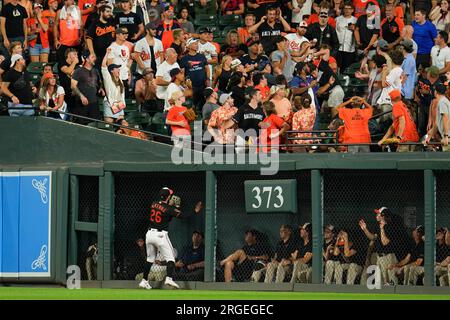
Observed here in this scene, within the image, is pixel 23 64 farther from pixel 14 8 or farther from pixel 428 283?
pixel 428 283

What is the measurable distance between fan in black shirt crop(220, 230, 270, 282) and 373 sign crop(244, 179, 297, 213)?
463mm

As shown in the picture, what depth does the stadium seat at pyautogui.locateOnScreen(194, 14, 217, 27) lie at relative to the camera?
88.6 feet

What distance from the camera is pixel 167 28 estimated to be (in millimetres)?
25328

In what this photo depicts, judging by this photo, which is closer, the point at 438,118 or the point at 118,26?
the point at 438,118

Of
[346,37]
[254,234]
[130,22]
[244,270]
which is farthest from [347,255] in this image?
[130,22]

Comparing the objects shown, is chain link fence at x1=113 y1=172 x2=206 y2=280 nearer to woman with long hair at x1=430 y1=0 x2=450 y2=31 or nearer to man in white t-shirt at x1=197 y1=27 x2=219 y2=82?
man in white t-shirt at x1=197 y1=27 x2=219 y2=82

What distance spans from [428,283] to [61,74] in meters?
7.90

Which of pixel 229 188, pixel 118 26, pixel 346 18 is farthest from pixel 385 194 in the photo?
pixel 118 26

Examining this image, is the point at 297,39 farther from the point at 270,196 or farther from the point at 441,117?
the point at 441,117

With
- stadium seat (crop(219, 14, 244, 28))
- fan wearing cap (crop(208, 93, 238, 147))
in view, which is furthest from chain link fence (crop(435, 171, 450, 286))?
stadium seat (crop(219, 14, 244, 28))

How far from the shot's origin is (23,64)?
75.6 ft

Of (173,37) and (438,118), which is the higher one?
(173,37)

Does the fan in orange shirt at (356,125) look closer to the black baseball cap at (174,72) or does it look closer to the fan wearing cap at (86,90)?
the black baseball cap at (174,72)

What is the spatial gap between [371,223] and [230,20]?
7437 millimetres
